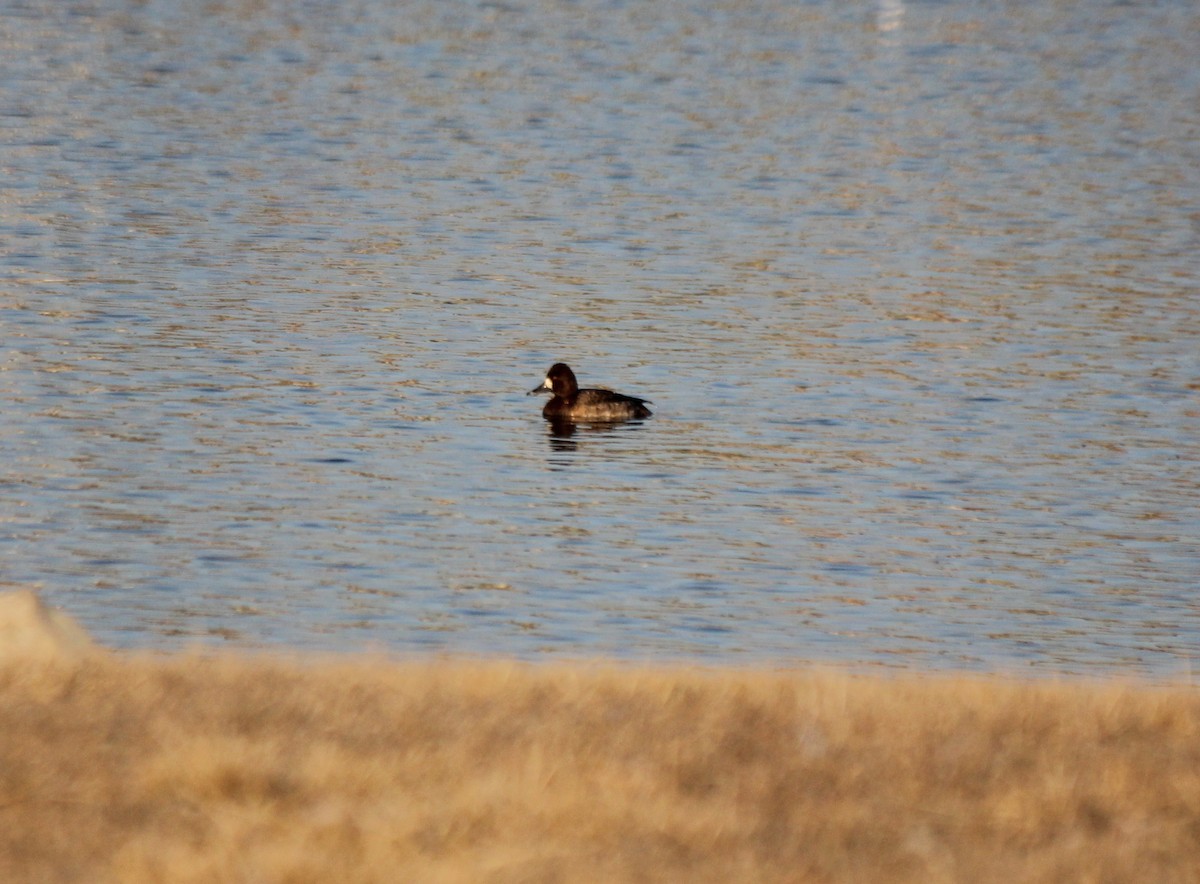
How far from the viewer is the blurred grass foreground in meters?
5.23

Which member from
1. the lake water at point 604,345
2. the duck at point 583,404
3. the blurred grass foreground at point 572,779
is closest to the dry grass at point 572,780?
the blurred grass foreground at point 572,779

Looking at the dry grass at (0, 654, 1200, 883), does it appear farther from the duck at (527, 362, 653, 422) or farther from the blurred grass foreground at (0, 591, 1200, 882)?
the duck at (527, 362, 653, 422)

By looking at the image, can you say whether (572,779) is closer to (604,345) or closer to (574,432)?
(574,432)

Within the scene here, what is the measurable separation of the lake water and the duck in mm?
197

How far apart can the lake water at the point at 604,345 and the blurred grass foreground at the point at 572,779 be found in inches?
161

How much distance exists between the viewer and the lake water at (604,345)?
12.6 m

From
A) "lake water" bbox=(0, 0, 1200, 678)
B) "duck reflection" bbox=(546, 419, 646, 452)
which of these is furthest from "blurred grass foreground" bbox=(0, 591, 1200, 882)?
"duck reflection" bbox=(546, 419, 646, 452)

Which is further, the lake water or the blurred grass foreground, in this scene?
the lake water

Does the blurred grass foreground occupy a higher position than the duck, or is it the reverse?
the duck

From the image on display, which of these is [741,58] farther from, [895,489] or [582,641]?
[582,641]

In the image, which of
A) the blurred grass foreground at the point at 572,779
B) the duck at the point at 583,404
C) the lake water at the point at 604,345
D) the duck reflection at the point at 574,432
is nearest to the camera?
the blurred grass foreground at the point at 572,779

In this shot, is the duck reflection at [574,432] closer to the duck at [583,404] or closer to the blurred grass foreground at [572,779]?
the duck at [583,404]

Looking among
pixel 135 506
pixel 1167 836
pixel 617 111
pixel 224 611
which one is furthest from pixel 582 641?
pixel 617 111

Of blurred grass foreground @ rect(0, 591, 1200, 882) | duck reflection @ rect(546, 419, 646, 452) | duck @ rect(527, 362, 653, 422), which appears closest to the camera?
blurred grass foreground @ rect(0, 591, 1200, 882)
